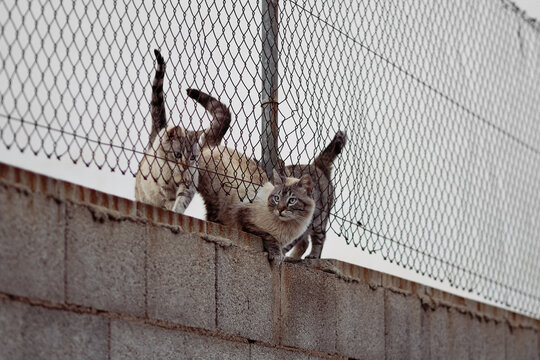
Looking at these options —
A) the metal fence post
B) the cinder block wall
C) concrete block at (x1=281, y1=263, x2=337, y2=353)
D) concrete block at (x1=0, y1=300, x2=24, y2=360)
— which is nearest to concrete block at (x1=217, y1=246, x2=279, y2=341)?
the cinder block wall

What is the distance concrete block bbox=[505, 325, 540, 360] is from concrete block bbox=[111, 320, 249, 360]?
3041 millimetres

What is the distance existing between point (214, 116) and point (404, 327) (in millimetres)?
2120

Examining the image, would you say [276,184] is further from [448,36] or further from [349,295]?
[448,36]

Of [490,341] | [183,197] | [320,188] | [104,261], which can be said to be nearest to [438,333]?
[490,341]

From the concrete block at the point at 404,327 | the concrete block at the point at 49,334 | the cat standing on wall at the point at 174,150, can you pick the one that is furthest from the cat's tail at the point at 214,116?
the concrete block at the point at 404,327

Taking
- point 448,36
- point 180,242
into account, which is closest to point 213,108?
point 180,242

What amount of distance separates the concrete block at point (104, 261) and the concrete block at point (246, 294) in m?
0.57

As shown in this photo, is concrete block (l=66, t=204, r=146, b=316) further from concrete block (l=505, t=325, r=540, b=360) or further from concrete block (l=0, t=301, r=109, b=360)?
concrete block (l=505, t=325, r=540, b=360)

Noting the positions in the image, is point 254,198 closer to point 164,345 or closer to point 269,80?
point 269,80

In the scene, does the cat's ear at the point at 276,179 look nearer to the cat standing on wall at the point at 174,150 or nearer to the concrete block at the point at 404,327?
the cat standing on wall at the point at 174,150

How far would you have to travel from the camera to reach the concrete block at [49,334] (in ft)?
14.7

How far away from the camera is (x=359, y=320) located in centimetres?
666

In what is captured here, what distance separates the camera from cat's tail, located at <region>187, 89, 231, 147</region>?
5.46m

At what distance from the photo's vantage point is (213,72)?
220 inches
